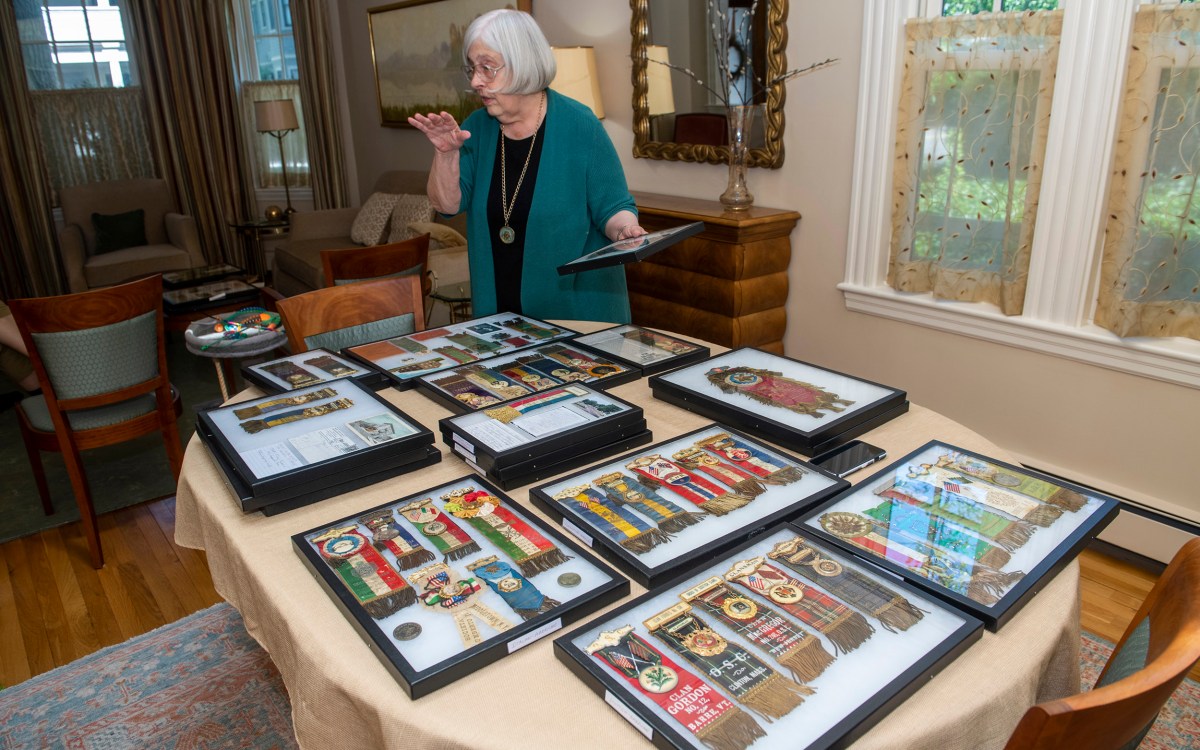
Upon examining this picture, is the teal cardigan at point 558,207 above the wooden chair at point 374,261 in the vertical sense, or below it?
above

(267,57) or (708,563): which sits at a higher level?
(267,57)

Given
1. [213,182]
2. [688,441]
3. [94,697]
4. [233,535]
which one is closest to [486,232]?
[688,441]

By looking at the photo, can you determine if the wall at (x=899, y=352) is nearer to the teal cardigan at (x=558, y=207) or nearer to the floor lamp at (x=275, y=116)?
the teal cardigan at (x=558, y=207)

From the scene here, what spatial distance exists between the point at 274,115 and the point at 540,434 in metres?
6.04

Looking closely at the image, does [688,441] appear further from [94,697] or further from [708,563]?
[94,697]

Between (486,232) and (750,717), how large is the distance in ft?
5.59

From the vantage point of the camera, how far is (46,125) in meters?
6.24

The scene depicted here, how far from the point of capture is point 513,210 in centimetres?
219

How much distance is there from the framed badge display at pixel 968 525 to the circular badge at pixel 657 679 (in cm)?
36

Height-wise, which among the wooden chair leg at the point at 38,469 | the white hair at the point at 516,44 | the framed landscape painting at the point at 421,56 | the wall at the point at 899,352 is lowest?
the wooden chair leg at the point at 38,469

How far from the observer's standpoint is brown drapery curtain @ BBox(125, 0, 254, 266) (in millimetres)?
6367

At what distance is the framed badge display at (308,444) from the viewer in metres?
1.26

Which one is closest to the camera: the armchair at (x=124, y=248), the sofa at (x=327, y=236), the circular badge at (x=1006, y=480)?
the circular badge at (x=1006, y=480)

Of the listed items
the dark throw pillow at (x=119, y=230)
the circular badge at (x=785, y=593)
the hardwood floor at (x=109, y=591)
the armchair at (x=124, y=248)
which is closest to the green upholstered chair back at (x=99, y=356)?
the hardwood floor at (x=109, y=591)
